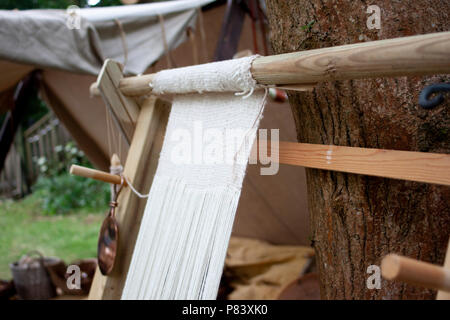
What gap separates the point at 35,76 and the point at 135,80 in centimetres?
154

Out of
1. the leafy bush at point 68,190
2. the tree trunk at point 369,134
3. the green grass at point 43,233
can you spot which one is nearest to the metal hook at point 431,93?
the tree trunk at point 369,134

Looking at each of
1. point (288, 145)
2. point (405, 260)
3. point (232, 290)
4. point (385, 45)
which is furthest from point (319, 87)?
point (232, 290)

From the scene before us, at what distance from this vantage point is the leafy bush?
209 inches

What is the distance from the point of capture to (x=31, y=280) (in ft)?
8.61

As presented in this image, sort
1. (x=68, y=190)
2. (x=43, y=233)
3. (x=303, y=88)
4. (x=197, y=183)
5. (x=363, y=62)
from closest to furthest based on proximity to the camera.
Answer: (x=363, y=62)
(x=303, y=88)
(x=197, y=183)
(x=43, y=233)
(x=68, y=190)

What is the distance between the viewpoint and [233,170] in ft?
2.70

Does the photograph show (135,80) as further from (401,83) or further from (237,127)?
(401,83)

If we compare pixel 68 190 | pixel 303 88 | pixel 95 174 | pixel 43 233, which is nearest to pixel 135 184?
pixel 95 174

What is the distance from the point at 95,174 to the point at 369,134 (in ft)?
2.24

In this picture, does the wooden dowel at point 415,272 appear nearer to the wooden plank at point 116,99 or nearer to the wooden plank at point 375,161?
the wooden plank at point 375,161

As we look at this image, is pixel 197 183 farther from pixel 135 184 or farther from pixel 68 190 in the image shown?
pixel 68 190

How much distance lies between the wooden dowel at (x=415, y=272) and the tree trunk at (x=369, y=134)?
393mm

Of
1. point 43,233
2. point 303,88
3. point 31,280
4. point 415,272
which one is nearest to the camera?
point 415,272

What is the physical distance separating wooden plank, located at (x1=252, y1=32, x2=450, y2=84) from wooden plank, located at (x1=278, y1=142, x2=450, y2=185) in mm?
152
